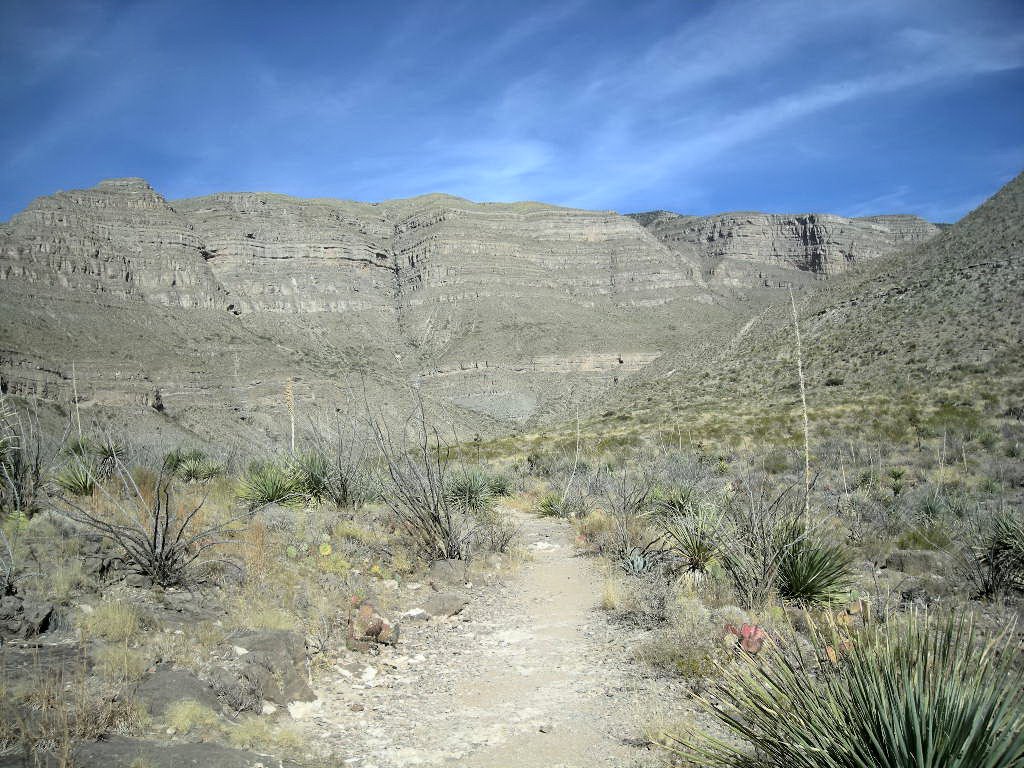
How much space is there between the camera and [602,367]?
80.9 meters

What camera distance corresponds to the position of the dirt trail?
4219 millimetres

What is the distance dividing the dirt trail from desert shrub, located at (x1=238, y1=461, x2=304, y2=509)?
15.3ft

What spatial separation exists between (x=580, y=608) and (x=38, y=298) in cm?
7320

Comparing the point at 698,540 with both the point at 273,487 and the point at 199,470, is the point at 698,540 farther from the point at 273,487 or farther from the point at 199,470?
the point at 199,470

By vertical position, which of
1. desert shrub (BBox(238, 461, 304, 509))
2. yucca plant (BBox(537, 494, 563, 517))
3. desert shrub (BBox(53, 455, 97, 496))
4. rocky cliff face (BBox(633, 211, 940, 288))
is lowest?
yucca plant (BBox(537, 494, 563, 517))

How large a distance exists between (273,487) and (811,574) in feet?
26.9

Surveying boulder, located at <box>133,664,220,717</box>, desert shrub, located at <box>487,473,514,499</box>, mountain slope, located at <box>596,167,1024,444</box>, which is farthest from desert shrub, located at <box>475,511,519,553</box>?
mountain slope, located at <box>596,167,1024,444</box>

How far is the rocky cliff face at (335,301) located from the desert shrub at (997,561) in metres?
39.1

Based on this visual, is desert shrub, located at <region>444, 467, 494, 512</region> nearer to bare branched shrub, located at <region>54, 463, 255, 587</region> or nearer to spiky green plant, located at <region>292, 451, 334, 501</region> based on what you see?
spiky green plant, located at <region>292, 451, 334, 501</region>

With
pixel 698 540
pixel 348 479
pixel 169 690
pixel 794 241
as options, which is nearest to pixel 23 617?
pixel 169 690

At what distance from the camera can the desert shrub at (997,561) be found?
6.80 meters

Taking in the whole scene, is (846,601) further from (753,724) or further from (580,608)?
(753,724)

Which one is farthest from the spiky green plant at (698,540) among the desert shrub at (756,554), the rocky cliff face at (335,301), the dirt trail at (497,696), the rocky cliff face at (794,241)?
the rocky cliff face at (794,241)

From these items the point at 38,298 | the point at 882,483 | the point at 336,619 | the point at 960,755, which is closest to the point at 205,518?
the point at 336,619
